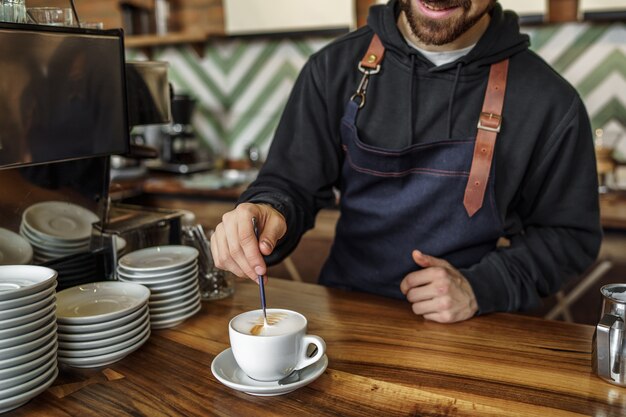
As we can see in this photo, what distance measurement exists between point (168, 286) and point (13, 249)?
0.29 m

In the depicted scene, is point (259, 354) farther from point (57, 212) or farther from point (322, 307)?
point (57, 212)

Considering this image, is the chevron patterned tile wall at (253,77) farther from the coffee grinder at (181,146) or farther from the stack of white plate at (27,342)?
the stack of white plate at (27,342)

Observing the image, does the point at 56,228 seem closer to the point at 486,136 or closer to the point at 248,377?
the point at 248,377

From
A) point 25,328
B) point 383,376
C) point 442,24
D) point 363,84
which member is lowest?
point 383,376

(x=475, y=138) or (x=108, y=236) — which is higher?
(x=475, y=138)

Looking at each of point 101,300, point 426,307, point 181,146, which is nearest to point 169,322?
point 101,300

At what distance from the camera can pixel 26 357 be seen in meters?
0.89

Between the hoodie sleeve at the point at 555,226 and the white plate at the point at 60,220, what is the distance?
0.83 m

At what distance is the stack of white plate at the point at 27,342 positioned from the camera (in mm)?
872

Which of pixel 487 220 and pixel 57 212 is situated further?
pixel 487 220

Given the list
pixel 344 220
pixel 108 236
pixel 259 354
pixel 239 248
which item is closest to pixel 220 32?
pixel 344 220

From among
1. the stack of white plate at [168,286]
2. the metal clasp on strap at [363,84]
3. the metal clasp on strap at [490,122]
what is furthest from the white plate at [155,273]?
the metal clasp on strap at [490,122]

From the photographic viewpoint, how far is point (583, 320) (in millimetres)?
2447

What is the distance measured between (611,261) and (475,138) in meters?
1.27
